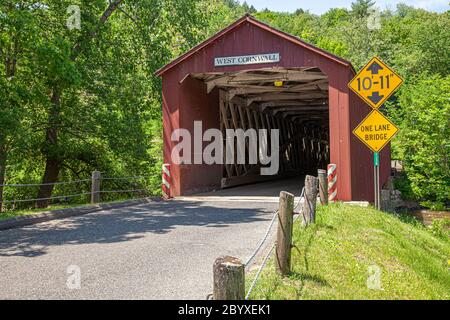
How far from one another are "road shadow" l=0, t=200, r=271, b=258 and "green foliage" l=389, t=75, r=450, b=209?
13.5 metres

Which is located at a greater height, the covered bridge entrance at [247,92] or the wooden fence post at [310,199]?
the covered bridge entrance at [247,92]

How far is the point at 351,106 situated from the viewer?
12789 millimetres

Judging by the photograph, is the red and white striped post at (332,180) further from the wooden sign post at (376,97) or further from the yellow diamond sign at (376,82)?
the yellow diamond sign at (376,82)

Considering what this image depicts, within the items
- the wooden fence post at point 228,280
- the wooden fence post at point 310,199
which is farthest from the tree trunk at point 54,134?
the wooden fence post at point 228,280

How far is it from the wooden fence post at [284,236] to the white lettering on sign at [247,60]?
8915mm

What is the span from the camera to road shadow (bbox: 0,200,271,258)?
23.8 feet

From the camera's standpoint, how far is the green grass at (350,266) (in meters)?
4.75

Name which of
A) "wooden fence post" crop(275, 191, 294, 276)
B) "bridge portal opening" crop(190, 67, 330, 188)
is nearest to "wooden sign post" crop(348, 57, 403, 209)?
"bridge portal opening" crop(190, 67, 330, 188)

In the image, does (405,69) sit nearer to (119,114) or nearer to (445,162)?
(445,162)

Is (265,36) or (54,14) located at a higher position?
(54,14)

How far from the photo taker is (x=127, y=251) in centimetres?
649

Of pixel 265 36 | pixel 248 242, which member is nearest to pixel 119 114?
pixel 265 36

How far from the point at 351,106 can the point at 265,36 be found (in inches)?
131

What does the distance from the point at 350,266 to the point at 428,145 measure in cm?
1901
